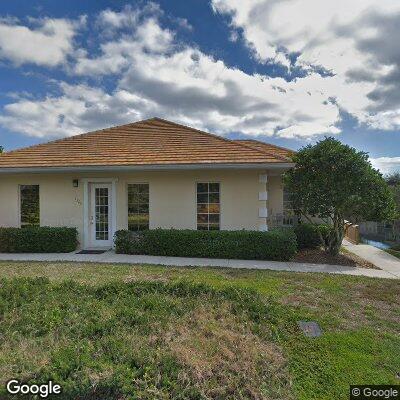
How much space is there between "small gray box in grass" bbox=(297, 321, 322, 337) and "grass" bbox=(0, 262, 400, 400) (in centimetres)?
10

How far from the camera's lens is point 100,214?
11.8m

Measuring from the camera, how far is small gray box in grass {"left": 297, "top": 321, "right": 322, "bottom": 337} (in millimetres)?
4316

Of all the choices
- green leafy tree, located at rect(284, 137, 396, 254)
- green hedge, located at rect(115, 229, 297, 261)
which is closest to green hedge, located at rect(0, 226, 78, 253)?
green hedge, located at rect(115, 229, 297, 261)

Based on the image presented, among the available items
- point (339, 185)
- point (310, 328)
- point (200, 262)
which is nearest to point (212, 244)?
point (200, 262)

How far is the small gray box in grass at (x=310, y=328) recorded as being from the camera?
4316 mm

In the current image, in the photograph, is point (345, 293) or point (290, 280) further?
point (290, 280)

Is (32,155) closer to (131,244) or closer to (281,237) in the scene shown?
(131,244)

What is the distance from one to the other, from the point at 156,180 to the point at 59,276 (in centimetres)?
509

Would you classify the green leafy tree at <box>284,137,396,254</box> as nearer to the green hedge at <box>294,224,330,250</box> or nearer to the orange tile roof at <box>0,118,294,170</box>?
the orange tile roof at <box>0,118,294,170</box>

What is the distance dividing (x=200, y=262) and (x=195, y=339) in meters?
5.20

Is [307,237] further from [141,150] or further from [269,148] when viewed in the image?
[141,150]

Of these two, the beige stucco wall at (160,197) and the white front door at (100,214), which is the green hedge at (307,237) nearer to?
the beige stucco wall at (160,197)

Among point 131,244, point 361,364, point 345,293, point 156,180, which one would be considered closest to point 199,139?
point 156,180

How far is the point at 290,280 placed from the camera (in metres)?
7.13
